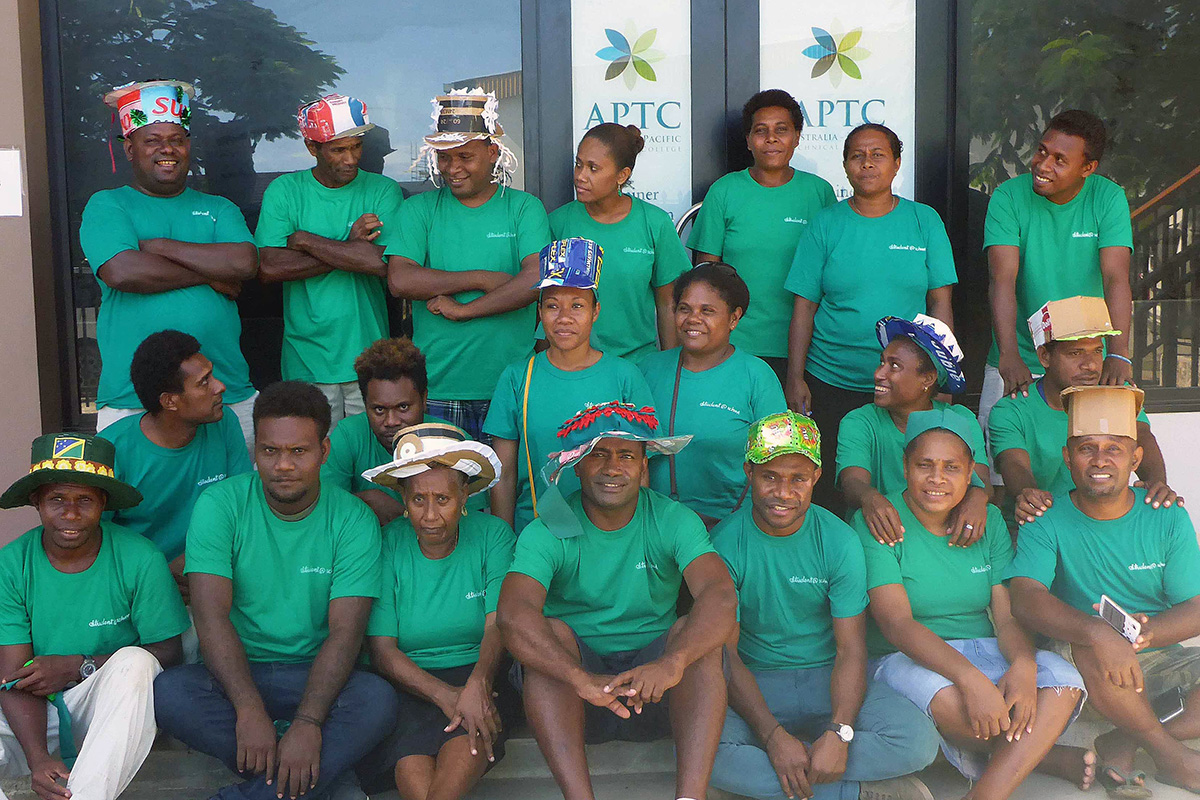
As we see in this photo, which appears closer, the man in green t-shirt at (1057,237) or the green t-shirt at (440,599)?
the green t-shirt at (440,599)

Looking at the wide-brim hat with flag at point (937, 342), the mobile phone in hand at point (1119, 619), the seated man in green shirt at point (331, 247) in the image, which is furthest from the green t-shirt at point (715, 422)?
the seated man in green shirt at point (331, 247)

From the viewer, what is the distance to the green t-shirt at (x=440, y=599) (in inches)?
143

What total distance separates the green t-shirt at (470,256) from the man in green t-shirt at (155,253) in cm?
66

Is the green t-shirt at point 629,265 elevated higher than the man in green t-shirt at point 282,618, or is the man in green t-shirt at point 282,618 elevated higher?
the green t-shirt at point 629,265

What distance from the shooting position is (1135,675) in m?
3.49

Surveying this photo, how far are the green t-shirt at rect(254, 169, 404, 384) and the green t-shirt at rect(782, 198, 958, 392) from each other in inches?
65.7

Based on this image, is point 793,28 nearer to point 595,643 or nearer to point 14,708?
point 595,643

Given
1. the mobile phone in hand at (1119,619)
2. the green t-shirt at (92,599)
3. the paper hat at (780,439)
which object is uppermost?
the paper hat at (780,439)

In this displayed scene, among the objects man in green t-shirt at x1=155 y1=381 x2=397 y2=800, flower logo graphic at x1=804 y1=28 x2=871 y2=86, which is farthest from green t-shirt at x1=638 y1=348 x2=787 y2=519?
flower logo graphic at x1=804 y1=28 x2=871 y2=86

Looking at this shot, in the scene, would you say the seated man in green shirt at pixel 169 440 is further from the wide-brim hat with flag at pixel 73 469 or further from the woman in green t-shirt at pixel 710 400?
the woman in green t-shirt at pixel 710 400

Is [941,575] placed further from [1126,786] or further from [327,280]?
[327,280]

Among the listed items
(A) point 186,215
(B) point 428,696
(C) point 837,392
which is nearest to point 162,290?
(A) point 186,215

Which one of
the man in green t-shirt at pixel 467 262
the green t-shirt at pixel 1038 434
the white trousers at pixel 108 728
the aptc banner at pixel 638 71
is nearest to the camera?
the white trousers at pixel 108 728

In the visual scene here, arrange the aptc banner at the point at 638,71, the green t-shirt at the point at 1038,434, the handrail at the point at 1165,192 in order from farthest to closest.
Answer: the handrail at the point at 1165,192 → the aptc banner at the point at 638,71 → the green t-shirt at the point at 1038,434
